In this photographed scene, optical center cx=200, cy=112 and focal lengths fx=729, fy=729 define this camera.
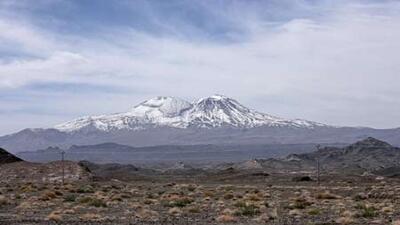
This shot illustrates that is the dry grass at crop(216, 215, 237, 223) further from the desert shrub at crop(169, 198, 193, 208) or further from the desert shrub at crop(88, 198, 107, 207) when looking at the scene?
the desert shrub at crop(88, 198, 107, 207)

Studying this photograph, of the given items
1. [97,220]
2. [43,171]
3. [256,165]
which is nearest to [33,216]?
[97,220]

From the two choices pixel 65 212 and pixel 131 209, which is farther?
pixel 131 209

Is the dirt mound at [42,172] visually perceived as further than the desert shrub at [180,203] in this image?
Yes

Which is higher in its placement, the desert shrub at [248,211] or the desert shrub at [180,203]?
the desert shrub at [248,211]

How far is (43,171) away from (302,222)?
7533 centimetres

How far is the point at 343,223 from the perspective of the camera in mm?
30766

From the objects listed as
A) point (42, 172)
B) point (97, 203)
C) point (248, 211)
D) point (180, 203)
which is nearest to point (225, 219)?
point (248, 211)

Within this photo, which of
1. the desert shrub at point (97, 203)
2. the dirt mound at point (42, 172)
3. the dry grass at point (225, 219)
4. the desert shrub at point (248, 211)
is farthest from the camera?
the dirt mound at point (42, 172)

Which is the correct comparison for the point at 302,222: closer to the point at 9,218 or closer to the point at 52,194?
the point at 9,218

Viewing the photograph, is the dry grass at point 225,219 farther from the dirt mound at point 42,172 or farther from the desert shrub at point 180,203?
the dirt mound at point 42,172

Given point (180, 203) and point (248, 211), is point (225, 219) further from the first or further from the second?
point (180, 203)

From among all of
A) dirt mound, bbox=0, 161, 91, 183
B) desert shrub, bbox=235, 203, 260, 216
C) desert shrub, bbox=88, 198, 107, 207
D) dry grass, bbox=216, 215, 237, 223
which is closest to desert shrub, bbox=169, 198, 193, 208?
desert shrub, bbox=88, 198, 107, 207

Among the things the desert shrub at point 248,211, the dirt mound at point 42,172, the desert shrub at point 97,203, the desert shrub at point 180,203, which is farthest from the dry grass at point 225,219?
the dirt mound at point 42,172

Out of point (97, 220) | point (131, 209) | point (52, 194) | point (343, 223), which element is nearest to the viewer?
point (343, 223)
